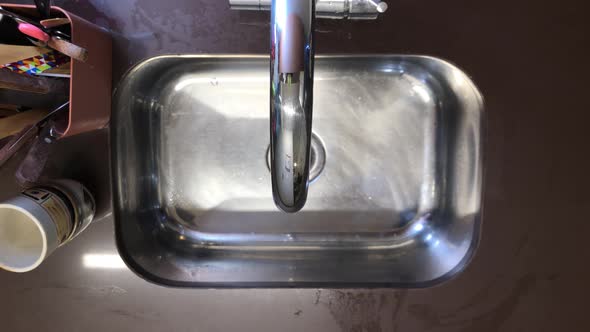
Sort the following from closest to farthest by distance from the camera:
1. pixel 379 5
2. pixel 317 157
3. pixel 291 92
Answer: pixel 291 92
pixel 379 5
pixel 317 157

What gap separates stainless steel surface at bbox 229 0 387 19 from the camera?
0.52 meters

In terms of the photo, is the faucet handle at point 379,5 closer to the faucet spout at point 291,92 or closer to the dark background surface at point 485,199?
the dark background surface at point 485,199

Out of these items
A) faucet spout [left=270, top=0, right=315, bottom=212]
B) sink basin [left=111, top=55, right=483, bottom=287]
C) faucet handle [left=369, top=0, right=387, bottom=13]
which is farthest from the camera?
sink basin [left=111, top=55, right=483, bottom=287]

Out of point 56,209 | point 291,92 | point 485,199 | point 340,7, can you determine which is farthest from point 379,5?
point 56,209

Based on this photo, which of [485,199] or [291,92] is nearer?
[291,92]

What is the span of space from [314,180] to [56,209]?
38 cm

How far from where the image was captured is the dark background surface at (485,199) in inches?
21.5

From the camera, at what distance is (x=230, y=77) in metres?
0.64

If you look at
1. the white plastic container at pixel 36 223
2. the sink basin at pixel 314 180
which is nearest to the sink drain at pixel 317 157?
the sink basin at pixel 314 180

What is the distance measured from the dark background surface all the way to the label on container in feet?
0.26

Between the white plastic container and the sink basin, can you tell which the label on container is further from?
the sink basin

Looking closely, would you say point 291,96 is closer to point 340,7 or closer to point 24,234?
point 340,7

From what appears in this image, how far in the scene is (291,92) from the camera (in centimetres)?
40

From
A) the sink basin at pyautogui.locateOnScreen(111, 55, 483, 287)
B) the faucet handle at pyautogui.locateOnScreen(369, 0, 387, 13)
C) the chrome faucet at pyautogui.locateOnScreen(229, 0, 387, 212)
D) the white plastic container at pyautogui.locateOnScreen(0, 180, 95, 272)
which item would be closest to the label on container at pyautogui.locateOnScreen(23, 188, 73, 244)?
the white plastic container at pyautogui.locateOnScreen(0, 180, 95, 272)
